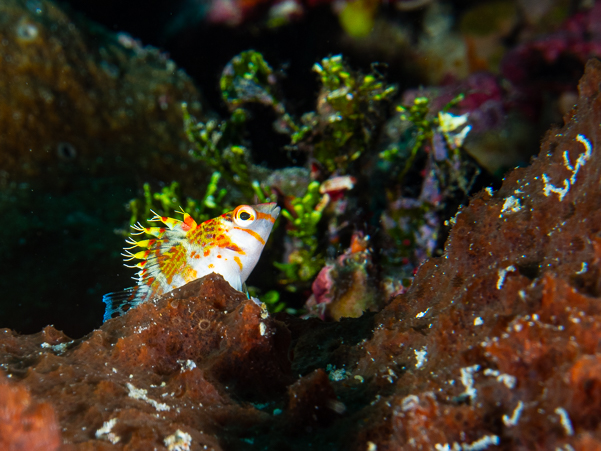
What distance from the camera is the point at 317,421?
1701 mm

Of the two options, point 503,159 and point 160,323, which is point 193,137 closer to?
point 160,323

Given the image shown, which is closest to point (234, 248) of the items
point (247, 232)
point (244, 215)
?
point (247, 232)

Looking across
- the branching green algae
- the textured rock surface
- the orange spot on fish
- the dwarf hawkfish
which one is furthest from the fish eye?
the textured rock surface

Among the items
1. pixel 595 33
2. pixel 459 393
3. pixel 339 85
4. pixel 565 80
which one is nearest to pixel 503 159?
pixel 565 80

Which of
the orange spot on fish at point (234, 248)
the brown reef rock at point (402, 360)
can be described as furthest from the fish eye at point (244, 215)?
the brown reef rock at point (402, 360)

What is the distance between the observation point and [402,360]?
196cm

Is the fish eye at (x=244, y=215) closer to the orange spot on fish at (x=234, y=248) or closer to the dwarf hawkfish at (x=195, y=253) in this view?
the dwarf hawkfish at (x=195, y=253)

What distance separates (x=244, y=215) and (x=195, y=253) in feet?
1.73

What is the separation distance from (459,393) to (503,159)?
6630 mm

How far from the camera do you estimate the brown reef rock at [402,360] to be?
4.19 feet

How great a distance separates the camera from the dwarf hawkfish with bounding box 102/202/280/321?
3191 millimetres

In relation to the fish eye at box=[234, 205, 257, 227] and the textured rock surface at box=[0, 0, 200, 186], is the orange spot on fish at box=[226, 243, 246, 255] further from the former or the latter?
the textured rock surface at box=[0, 0, 200, 186]

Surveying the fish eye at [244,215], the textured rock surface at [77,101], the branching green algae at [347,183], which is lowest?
the fish eye at [244,215]

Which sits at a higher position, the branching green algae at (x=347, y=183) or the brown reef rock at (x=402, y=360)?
the branching green algae at (x=347, y=183)
